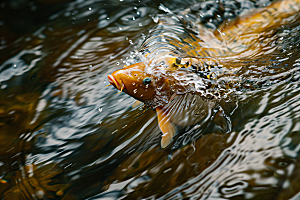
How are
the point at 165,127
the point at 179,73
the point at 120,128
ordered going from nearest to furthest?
1. the point at 165,127
2. the point at 179,73
3. the point at 120,128

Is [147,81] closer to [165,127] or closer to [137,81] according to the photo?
[137,81]

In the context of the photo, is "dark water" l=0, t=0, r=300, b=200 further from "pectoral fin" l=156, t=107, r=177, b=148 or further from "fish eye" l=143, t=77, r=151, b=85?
"fish eye" l=143, t=77, r=151, b=85

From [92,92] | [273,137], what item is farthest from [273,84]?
[92,92]

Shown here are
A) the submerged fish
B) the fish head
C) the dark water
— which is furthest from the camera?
the submerged fish

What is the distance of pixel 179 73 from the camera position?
228 centimetres

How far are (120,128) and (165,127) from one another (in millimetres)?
516

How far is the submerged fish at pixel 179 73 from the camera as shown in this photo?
→ 2070 millimetres

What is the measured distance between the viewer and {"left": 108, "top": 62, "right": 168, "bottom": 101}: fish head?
1931 millimetres

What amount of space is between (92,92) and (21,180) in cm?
122

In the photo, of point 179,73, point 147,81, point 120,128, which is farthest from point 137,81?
point 120,128

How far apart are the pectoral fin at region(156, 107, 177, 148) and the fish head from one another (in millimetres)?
177

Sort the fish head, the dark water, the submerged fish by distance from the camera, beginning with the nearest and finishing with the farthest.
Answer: the dark water
the fish head
the submerged fish

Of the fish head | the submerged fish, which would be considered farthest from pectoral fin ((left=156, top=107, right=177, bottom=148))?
the fish head

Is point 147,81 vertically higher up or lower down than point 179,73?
higher up
